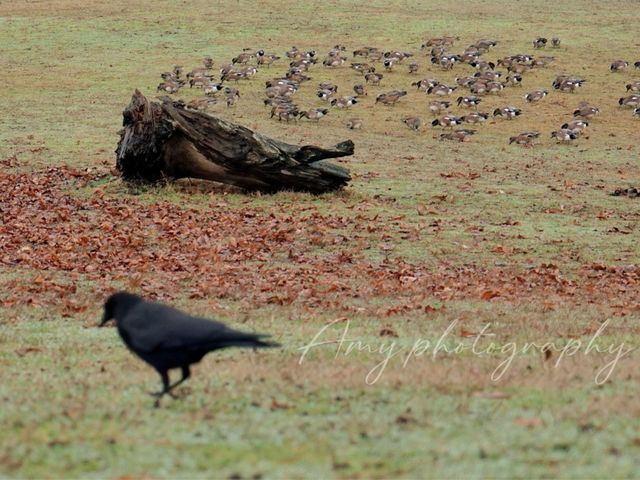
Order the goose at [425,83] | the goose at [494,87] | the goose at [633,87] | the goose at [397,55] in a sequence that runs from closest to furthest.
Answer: the goose at [633,87]
the goose at [494,87]
the goose at [425,83]
the goose at [397,55]

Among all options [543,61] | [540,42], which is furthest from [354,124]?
[540,42]

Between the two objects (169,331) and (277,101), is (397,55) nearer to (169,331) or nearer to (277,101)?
(277,101)

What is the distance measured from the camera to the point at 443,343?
10688 millimetres

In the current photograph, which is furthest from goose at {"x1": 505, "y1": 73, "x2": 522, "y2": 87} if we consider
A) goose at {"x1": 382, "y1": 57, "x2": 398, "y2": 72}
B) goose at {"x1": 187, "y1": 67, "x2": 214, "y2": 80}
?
goose at {"x1": 187, "y1": 67, "x2": 214, "y2": 80}

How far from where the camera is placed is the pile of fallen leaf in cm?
1403

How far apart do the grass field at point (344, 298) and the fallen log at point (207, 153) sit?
49 cm

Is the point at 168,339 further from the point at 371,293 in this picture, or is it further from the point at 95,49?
the point at 95,49

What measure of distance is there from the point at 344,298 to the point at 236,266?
2.70m

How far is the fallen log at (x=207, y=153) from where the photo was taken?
2270 cm

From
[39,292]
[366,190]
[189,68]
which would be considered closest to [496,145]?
[366,190]

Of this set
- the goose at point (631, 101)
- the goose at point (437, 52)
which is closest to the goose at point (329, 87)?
the goose at point (437, 52)

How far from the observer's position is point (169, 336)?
7.04m

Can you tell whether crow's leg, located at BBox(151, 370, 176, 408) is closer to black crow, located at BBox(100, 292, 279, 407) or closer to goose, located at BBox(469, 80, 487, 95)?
black crow, located at BBox(100, 292, 279, 407)

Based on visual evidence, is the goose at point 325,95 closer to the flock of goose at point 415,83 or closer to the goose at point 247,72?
the flock of goose at point 415,83
